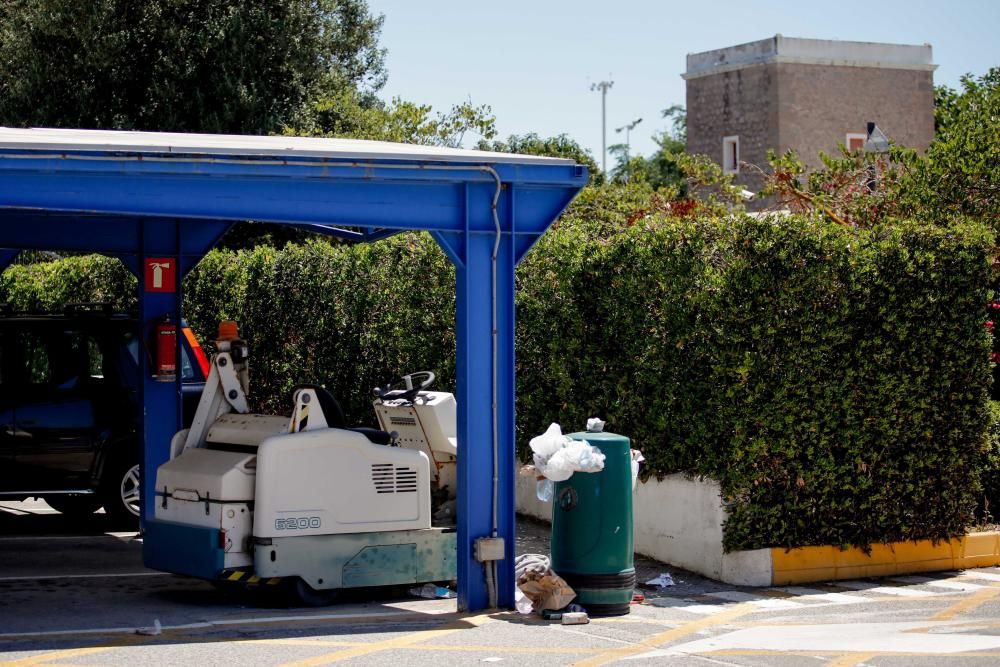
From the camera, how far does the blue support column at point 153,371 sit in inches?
469

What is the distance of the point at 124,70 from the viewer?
83.1ft

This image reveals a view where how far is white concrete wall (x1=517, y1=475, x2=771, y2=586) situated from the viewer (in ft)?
33.6

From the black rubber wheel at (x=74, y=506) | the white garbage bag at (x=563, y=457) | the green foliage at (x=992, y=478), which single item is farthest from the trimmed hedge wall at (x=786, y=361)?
the black rubber wheel at (x=74, y=506)

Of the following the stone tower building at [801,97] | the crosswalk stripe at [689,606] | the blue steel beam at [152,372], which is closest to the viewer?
the crosswalk stripe at [689,606]

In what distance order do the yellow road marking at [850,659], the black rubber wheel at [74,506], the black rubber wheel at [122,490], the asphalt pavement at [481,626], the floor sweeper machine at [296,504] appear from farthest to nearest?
the black rubber wheel at [74,506]
the black rubber wheel at [122,490]
the floor sweeper machine at [296,504]
the asphalt pavement at [481,626]
the yellow road marking at [850,659]

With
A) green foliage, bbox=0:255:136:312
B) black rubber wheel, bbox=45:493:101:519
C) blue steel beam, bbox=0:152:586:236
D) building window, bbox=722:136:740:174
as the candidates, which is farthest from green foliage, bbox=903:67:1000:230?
building window, bbox=722:136:740:174

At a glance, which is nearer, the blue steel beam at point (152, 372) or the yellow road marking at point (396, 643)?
the yellow road marking at point (396, 643)

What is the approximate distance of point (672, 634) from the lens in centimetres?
841

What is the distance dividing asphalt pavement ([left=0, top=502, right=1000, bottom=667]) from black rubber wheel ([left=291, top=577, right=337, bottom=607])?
0.11 m

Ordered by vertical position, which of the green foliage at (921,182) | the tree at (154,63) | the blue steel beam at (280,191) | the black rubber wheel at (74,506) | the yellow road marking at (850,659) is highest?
the tree at (154,63)

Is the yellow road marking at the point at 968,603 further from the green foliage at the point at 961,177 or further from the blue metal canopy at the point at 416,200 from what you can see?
the green foliage at the point at 961,177

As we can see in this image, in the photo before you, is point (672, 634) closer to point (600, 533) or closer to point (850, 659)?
point (600, 533)

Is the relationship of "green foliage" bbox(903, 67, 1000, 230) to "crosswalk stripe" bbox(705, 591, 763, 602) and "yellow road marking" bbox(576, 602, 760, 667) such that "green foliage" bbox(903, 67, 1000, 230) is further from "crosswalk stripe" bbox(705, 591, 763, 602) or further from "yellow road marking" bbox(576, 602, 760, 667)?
"yellow road marking" bbox(576, 602, 760, 667)

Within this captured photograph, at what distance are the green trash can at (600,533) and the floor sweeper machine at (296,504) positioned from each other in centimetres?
95
